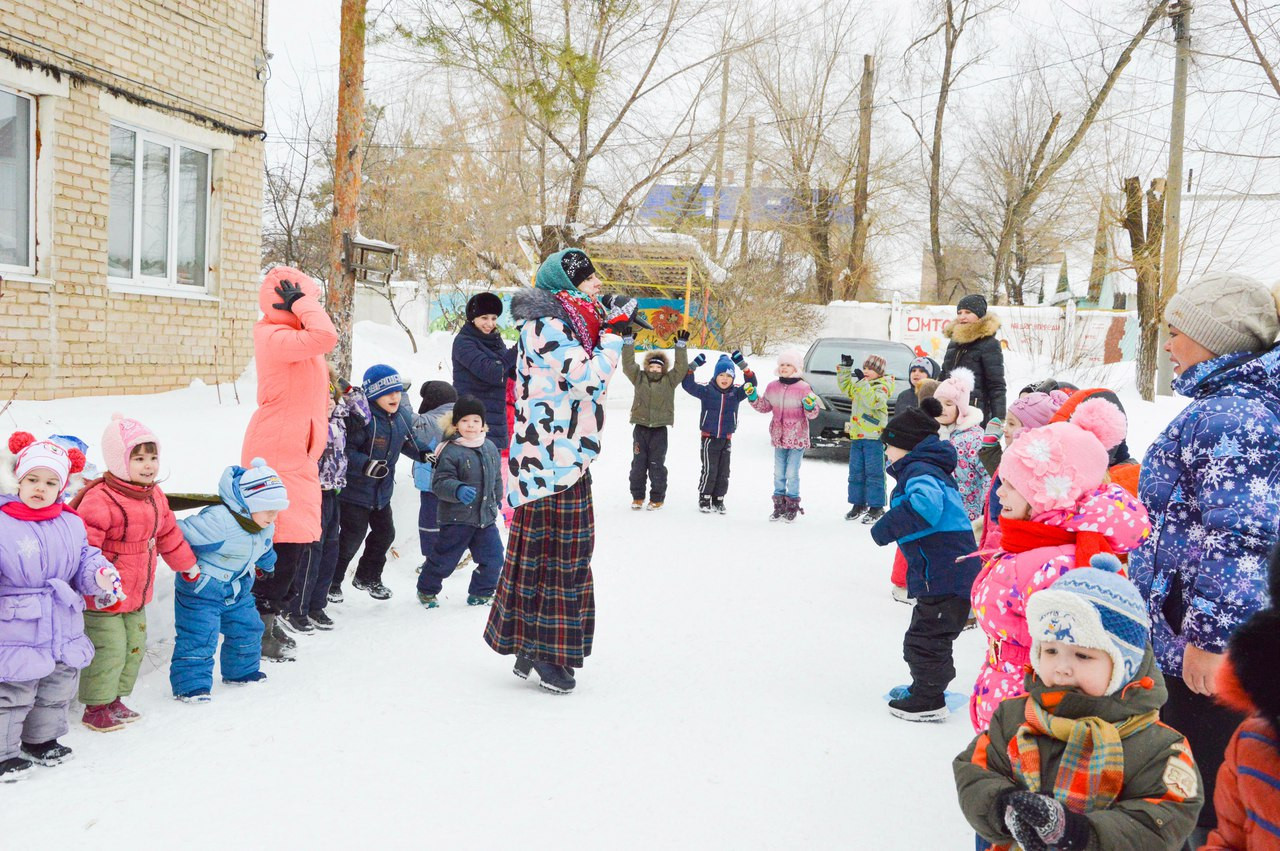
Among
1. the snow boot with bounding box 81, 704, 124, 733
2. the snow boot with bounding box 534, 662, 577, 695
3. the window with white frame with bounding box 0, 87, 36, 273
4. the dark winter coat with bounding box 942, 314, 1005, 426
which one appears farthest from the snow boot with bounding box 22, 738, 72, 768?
the window with white frame with bounding box 0, 87, 36, 273

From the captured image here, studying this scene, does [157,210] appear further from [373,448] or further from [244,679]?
[244,679]

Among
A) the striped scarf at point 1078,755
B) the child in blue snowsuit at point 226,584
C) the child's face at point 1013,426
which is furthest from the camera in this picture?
the child's face at point 1013,426

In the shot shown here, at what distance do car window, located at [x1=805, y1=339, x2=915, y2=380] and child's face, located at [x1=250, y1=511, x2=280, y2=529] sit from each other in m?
10.4

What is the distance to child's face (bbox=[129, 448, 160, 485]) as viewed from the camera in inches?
161

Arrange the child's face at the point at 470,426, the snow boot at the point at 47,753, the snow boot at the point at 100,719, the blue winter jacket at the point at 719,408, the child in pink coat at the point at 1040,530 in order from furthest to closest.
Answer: the blue winter jacket at the point at 719,408 → the child's face at the point at 470,426 → the snow boot at the point at 100,719 → the snow boot at the point at 47,753 → the child in pink coat at the point at 1040,530

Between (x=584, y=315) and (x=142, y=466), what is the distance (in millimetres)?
1988

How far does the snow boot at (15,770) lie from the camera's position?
3406 mm

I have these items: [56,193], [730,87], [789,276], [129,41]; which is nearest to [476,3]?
[129,41]

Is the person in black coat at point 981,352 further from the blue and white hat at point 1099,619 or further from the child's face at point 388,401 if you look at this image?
the blue and white hat at point 1099,619

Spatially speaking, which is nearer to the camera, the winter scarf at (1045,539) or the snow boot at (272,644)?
the winter scarf at (1045,539)

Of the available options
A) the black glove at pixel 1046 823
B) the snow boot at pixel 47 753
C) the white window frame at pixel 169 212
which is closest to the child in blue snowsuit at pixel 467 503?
the snow boot at pixel 47 753

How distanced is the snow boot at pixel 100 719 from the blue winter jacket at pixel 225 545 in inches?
22.7

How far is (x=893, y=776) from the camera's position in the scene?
3.82m

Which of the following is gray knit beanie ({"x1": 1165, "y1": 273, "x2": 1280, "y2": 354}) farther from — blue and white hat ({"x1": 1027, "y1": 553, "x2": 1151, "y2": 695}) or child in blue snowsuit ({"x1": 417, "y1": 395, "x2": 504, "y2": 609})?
child in blue snowsuit ({"x1": 417, "y1": 395, "x2": 504, "y2": 609})
